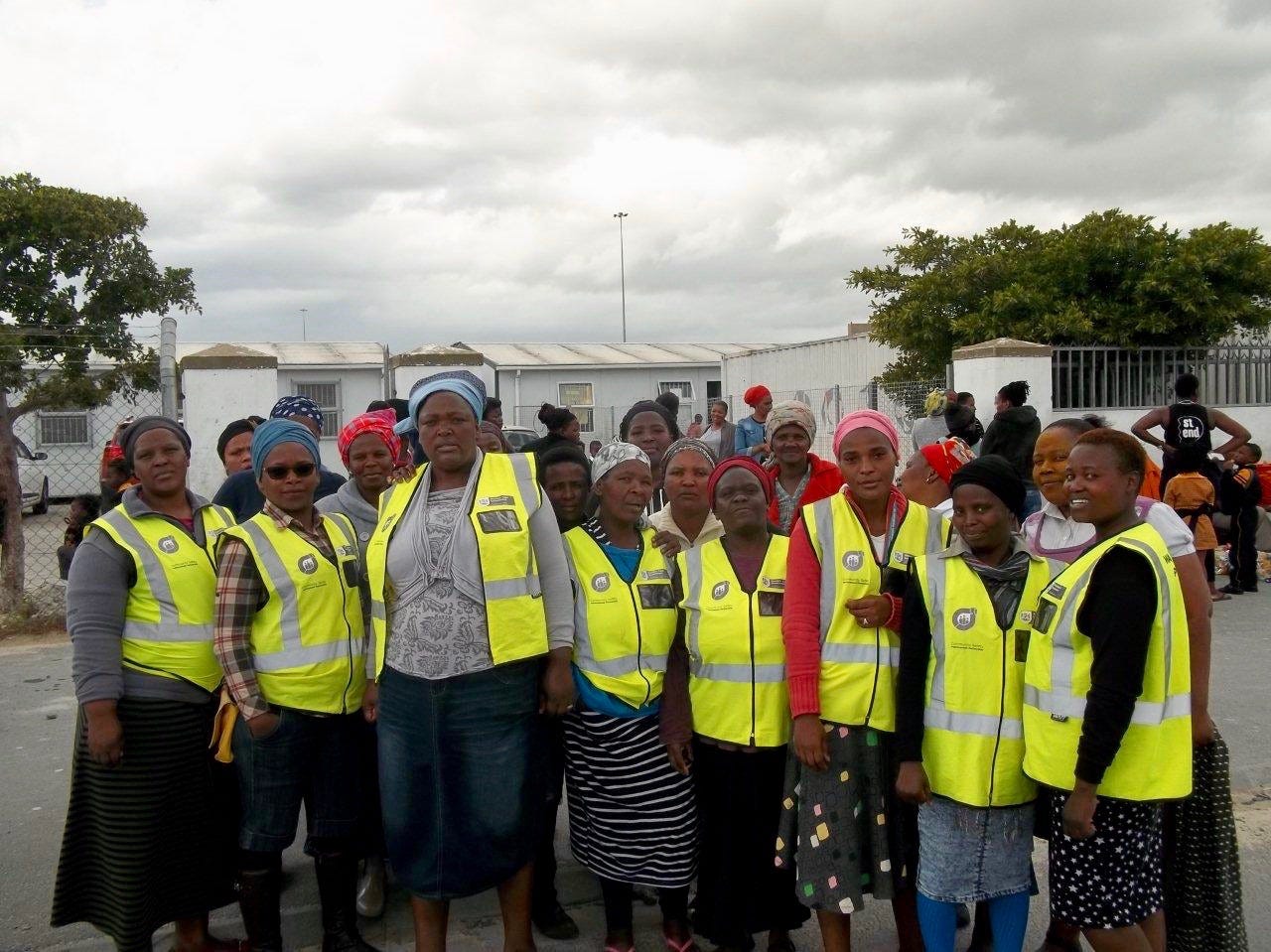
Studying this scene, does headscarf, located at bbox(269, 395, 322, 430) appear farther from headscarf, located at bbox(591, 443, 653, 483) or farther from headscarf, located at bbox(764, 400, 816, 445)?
headscarf, located at bbox(764, 400, 816, 445)

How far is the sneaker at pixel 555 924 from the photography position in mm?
3484

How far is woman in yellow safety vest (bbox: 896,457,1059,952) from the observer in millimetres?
2713

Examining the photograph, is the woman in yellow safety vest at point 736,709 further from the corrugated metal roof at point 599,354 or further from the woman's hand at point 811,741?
the corrugated metal roof at point 599,354

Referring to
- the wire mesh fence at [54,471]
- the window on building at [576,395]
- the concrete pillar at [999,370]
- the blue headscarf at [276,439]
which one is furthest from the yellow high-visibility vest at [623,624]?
the window on building at [576,395]

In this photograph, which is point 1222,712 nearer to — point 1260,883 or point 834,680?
point 1260,883

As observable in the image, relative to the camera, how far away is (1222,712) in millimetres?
5387

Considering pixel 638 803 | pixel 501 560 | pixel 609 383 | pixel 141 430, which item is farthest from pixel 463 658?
pixel 609 383

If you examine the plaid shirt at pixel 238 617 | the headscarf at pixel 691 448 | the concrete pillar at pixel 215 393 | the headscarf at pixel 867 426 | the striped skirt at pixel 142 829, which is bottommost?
the striped skirt at pixel 142 829

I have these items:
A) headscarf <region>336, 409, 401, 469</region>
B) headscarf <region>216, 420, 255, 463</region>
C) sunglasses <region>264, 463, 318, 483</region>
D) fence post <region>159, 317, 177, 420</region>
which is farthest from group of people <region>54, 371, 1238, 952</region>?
fence post <region>159, 317, 177, 420</region>

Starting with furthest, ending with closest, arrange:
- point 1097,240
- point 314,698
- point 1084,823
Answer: point 1097,240, point 314,698, point 1084,823

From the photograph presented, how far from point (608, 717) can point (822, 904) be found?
0.85 meters

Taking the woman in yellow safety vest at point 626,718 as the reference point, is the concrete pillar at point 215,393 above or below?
above

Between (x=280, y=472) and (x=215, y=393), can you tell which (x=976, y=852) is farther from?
(x=215, y=393)

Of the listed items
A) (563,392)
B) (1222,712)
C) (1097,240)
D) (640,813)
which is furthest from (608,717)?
(563,392)
